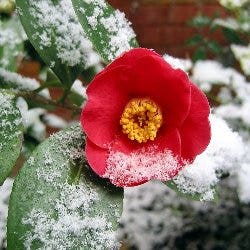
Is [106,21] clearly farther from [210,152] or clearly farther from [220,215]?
[220,215]

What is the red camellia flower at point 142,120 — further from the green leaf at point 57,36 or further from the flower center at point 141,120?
the green leaf at point 57,36

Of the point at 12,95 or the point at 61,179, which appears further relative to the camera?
the point at 12,95

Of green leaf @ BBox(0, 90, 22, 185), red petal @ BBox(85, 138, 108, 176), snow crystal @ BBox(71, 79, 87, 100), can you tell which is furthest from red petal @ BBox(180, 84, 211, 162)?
snow crystal @ BBox(71, 79, 87, 100)

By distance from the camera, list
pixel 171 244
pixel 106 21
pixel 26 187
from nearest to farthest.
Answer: pixel 26 187
pixel 106 21
pixel 171 244

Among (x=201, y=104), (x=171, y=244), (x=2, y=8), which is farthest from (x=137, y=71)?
(x=171, y=244)

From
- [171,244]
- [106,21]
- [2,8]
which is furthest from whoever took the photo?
[171,244]

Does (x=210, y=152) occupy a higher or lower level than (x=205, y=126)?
lower

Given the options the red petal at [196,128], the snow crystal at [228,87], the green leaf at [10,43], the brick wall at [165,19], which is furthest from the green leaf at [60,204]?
the brick wall at [165,19]
